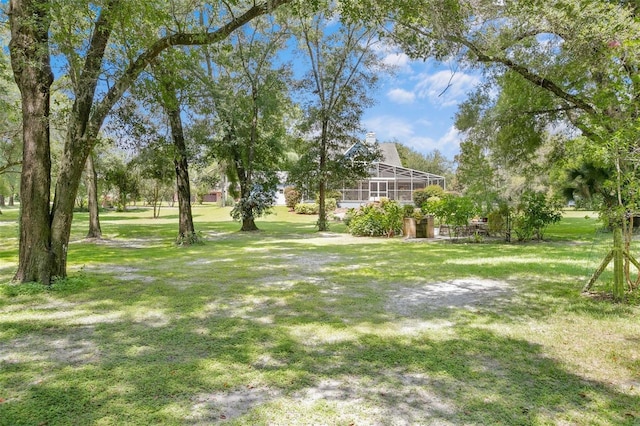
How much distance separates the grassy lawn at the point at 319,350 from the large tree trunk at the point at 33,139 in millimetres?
561

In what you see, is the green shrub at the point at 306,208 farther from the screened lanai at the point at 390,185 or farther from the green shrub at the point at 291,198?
the screened lanai at the point at 390,185

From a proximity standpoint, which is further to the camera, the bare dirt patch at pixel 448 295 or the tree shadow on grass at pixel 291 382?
the bare dirt patch at pixel 448 295

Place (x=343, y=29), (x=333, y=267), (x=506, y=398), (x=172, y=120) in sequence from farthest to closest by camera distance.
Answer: (x=343, y=29), (x=172, y=120), (x=333, y=267), (x=506, y=398)

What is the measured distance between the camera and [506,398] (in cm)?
296

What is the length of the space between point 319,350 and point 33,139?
5.83 m

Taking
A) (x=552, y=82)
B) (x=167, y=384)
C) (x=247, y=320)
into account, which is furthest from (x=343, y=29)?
(x=167, y=384)

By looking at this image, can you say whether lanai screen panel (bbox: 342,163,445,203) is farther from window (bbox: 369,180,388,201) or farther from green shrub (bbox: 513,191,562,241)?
green shrub (bbox: 513,191,562,241)

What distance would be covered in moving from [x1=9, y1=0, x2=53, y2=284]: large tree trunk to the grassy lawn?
1.84 ft

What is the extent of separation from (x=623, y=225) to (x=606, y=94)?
5.92 feet

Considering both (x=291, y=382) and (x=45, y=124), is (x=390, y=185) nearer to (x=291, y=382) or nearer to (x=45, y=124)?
(x=45, y=124)

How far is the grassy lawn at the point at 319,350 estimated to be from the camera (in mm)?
2801

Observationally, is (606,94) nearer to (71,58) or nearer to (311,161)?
(71,58)

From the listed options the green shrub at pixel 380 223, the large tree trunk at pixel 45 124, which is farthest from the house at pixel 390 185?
the large tree trunk at pixel 45 124

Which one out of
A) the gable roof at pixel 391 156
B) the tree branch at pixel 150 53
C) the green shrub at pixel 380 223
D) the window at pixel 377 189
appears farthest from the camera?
the gable roof at pixel 391 156
